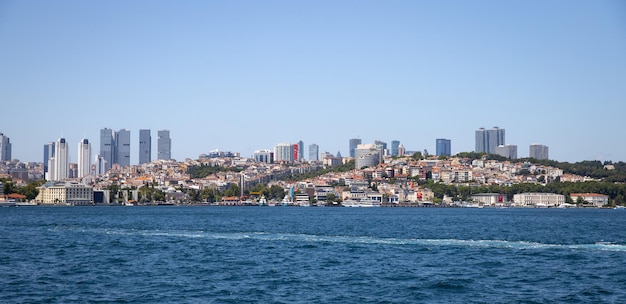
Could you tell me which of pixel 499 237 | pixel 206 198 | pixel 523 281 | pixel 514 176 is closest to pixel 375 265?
pixel 523 281

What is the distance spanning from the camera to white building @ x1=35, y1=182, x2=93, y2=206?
135113 mm

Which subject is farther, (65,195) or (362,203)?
(362,203)

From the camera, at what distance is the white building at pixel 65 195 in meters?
135

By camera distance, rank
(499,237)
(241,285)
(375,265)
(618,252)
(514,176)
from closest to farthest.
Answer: (241,285) → (375,265) → (618,252) → (499,237) → (514,176)

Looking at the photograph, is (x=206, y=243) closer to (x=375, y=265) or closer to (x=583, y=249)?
(x=375, y=265)

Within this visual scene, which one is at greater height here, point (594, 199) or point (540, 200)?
point (594, 199)

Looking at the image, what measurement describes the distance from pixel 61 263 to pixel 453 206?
392 ft

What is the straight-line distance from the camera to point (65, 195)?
136 m

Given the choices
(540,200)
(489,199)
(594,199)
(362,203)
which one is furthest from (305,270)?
(489,199)

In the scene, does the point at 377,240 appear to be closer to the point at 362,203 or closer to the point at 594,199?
the point at 594,199

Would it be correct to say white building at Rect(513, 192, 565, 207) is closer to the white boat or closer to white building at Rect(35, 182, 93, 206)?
the white boat

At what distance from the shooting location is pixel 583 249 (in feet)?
110

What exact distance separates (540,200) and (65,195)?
272 feet

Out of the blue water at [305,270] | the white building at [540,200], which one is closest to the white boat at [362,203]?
the white building at [540,200]
